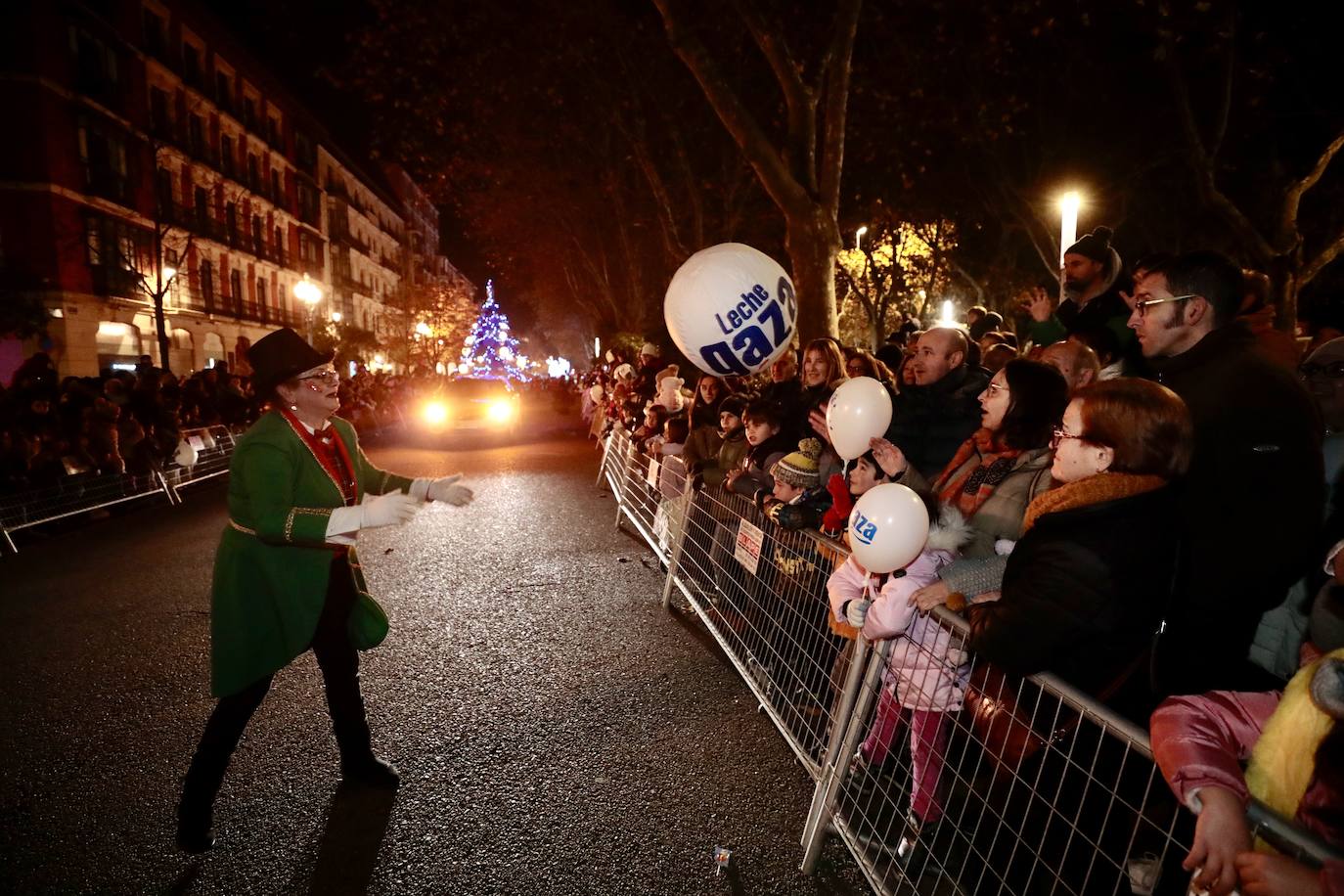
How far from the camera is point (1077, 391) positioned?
2180 millimetres

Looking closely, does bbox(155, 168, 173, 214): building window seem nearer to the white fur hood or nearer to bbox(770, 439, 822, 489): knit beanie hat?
bbox(770, 439, 822, 489): knit beanie hat

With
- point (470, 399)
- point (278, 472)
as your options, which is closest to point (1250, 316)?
point (278, 472)

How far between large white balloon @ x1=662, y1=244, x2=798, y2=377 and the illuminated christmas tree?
4347 cm

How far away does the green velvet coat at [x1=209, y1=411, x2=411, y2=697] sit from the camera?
282 centimetres

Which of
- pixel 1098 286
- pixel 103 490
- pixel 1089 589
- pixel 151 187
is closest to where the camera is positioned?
pixel 1089 589

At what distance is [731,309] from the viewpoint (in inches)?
176

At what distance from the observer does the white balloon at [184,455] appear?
32.6 ft

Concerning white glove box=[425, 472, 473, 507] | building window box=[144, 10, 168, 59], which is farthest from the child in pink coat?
building window box=[144, 10, 168, 59]

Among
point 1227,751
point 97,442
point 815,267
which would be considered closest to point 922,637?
point 1227,751

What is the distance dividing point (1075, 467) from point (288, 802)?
10.9 feet

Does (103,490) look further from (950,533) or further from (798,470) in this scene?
(950,533)

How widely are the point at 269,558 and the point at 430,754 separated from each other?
1258mm

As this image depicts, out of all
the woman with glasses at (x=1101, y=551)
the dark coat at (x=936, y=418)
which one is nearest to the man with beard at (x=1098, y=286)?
the dark coat at (x=936, y=418)

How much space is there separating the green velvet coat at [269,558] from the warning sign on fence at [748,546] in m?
2.09
